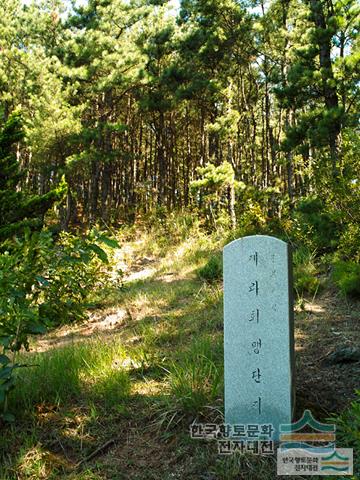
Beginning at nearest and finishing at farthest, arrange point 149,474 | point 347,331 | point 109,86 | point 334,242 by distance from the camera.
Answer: point 149,474 → point 347,331 → point 334,242 → point 109,86

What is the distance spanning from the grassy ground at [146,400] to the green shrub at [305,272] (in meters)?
0.46

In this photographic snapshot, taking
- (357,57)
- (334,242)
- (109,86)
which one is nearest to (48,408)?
(334,242)

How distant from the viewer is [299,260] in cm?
670

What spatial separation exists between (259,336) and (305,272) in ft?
11.9

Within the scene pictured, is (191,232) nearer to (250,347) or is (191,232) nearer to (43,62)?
(43,62)

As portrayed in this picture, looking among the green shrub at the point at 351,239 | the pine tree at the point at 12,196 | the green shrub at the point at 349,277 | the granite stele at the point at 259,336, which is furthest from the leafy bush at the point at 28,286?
the pine tree at the point at 12,196

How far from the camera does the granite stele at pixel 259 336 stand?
107 inches

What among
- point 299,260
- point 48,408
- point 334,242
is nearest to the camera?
point 48,408

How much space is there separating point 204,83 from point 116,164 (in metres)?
8.88

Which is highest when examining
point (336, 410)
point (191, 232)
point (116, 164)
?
point (116, 164)

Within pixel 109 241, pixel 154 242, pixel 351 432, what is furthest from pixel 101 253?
pixel 154 242

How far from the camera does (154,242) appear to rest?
11.6m

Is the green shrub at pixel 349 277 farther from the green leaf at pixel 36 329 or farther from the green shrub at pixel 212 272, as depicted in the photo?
the green leaf at pixel 36 329

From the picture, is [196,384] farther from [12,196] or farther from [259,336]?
[12,196]
